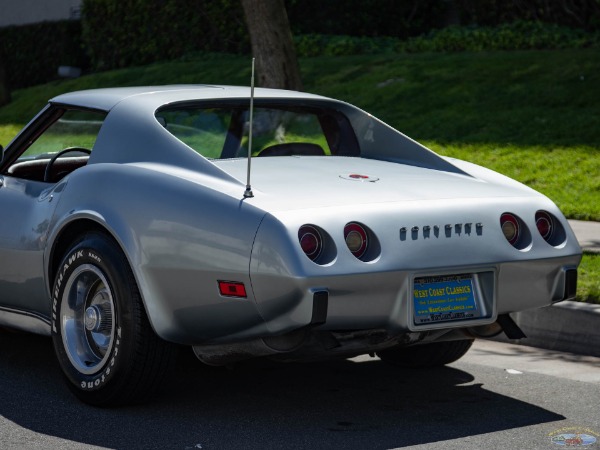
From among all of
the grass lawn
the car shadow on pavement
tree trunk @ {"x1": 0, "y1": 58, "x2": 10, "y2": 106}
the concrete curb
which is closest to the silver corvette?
the car shadow on pavement

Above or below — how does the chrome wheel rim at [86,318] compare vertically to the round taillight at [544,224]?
below

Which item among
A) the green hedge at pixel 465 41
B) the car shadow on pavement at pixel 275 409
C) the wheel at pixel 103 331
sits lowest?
the car shadow on pavement at pixel 275 409

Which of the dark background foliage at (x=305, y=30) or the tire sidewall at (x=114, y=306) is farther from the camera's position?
the dark background foliage at (x=305, y=30)

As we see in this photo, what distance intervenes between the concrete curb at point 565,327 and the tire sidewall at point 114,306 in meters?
2.36

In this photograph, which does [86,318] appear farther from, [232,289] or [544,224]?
[544,224]

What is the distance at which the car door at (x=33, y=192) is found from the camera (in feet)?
19.5

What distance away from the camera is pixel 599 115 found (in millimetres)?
12688

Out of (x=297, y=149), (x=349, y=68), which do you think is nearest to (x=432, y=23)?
(x=349, y=68)

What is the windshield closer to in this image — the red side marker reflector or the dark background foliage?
the red side marker reflector

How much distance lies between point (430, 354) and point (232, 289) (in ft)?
5.44

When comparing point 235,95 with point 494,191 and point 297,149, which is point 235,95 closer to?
point 297,149

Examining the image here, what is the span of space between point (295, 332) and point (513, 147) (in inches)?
307

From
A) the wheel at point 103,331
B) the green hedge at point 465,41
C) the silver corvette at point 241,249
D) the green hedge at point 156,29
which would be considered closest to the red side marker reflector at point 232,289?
the silver corvette at point 241,249

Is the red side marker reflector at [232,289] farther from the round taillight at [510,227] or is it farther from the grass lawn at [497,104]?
the grass lawn at [497,104]
